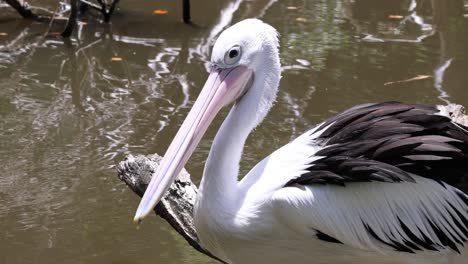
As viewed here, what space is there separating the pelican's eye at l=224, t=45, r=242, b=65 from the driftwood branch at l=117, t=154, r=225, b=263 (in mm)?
841

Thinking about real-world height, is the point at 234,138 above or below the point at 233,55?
below

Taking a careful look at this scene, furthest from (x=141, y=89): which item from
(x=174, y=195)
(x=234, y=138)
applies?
(x=234, y=138)

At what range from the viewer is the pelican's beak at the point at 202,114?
10.7ft

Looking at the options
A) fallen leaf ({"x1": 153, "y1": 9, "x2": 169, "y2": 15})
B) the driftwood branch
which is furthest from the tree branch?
the driftwood branch

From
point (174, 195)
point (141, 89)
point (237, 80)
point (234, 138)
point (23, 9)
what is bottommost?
point (23, 9)

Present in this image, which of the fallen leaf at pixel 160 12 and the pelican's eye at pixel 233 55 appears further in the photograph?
the fallen leaf at pixel 160 12

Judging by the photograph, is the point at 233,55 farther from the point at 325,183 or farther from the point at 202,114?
the point at 325,183

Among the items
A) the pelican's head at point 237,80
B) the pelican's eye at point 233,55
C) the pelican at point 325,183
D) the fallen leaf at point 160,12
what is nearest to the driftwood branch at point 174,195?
the pelican at point 325,183

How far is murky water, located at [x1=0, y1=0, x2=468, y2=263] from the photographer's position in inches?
177

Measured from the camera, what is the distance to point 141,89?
20.7ft

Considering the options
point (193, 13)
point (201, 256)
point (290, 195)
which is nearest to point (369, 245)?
point (290, 195)

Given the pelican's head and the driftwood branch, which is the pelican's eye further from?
the driftwood branch

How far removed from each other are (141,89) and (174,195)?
241 centimetres

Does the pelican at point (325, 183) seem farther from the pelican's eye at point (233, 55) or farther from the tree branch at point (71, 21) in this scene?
the tree branch at point (71, 21)
